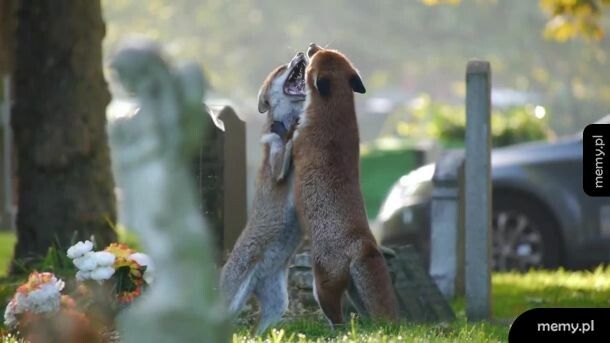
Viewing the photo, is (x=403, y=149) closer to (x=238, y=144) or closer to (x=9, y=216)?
(x=9, y=216)

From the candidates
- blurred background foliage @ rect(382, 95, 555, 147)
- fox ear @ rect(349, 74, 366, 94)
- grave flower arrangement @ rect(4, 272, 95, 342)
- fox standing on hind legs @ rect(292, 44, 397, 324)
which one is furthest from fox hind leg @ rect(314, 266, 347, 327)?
blurred background foliage @ rect(382, 95, 555, 147)

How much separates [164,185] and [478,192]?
15.5 ft

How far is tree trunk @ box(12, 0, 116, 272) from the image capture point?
12727mm

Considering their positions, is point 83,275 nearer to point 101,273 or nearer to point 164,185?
point 101,273

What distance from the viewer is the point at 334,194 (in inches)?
339

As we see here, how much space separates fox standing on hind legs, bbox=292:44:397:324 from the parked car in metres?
6.59

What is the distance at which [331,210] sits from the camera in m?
8.60

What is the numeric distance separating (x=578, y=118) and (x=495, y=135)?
42676 mm

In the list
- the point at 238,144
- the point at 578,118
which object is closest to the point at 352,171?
the point at 238,144

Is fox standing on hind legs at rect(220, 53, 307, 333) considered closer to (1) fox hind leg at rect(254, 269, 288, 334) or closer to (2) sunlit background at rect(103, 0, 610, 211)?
(1) fox hind leg at rect(254, 269, 288, 334)

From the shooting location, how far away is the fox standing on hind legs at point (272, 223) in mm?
8609

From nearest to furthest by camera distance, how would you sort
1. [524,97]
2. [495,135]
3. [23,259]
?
[23,259] → [495,135] → [524,97]

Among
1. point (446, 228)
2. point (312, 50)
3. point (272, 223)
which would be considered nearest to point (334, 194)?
point (272, 223)

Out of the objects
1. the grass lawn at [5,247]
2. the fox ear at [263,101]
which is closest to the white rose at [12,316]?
the fox ear at [263,101]
